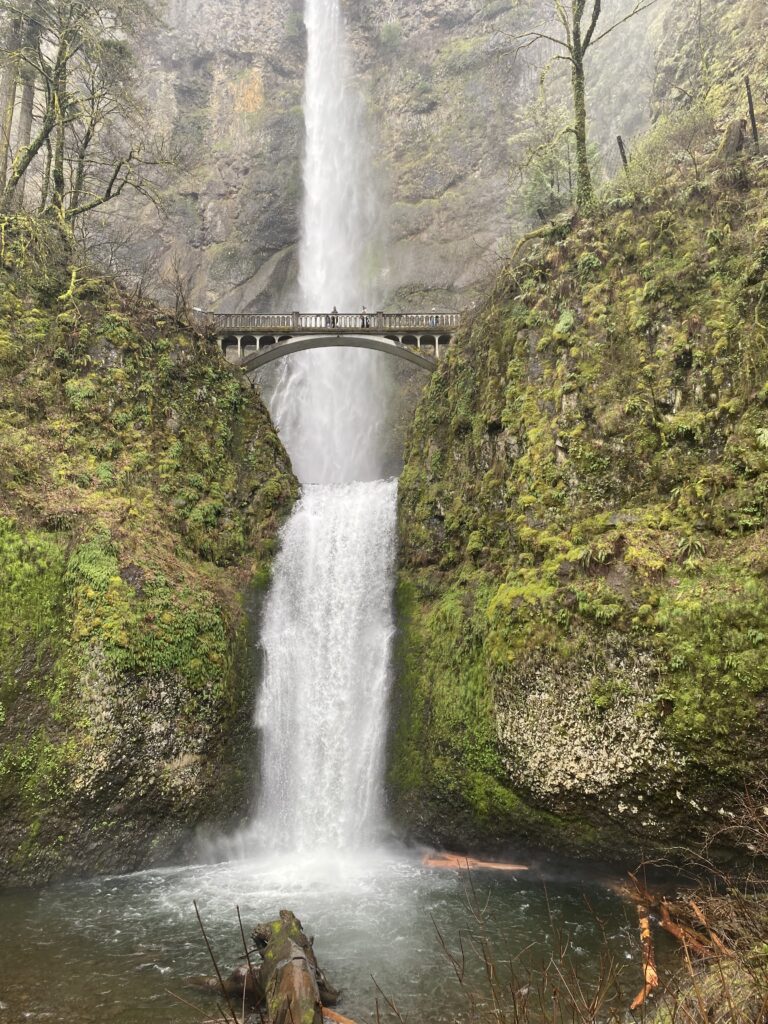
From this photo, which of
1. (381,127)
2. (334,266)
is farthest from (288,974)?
(381,127)

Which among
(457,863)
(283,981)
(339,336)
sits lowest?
(457,863)

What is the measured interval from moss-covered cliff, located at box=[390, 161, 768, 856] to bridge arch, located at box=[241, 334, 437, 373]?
7.74 metres

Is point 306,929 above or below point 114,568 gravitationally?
below

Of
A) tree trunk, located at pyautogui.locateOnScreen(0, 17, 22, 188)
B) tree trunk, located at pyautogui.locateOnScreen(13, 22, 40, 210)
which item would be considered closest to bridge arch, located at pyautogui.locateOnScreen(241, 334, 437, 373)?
tree trunk, located at pyautogui.locateOnScreen(13, 22, 40, 210)

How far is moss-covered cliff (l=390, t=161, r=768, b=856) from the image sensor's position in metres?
10.9

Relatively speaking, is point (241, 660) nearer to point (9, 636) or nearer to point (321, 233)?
point (9, 636)

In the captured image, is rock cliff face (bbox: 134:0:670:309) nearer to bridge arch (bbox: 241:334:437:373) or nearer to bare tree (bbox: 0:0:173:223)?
bridge arch (bbox: 241:334:437:373)

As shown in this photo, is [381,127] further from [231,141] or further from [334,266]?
[334,266]

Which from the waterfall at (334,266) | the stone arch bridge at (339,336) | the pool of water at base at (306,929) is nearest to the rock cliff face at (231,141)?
the waterfall at (334,266)

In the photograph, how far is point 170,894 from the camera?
38.6ft

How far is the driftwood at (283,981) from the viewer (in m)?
7.72

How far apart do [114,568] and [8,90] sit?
19162 millimetres

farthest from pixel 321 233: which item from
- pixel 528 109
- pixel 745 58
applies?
pixel 745 58

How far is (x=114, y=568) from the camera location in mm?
14664
